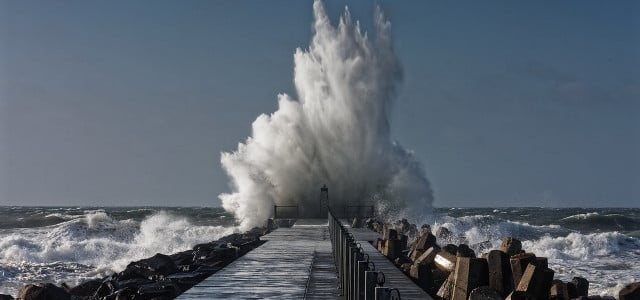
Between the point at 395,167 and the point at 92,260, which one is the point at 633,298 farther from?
the point at 395,167

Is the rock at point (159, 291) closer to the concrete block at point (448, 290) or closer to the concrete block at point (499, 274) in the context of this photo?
the concrete block at point (448, 290)

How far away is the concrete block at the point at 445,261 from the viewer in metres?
16.8

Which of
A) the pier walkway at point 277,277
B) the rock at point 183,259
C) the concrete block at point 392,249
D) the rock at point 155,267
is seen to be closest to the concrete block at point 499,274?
the pier walkway at point 277,277

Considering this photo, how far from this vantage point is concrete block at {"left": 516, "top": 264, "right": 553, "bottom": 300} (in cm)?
1252

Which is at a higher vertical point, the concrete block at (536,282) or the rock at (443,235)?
the rock at (443,235)

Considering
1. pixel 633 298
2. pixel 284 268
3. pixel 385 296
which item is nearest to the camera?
pixel 385 296

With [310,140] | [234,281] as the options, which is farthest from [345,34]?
[234,281]

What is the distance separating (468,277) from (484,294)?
117 centimetres

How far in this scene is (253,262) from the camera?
1728 cm

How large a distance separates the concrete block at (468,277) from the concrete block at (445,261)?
133 inches

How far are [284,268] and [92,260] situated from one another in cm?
1957

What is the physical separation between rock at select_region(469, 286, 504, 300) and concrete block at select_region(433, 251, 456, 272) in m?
4.71

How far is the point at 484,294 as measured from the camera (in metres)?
11.8

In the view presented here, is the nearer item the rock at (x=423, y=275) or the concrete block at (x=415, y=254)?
the rock at (x=423, y=275)
